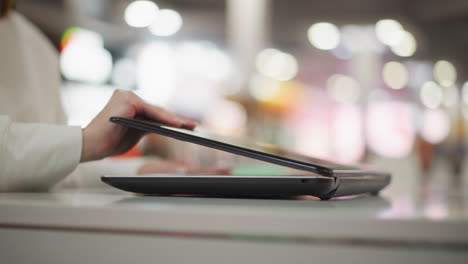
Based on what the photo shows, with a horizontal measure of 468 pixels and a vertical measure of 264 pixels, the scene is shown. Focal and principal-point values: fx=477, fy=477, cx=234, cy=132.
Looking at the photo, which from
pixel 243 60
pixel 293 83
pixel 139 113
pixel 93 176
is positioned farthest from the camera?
pixel 293 83

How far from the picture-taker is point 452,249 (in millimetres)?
281

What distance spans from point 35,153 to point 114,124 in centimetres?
10

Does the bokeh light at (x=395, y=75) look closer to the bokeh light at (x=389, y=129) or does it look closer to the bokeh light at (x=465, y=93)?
the bokeh light at (x=389, y=129)

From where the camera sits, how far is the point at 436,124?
323cm

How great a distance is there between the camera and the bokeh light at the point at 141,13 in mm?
5629

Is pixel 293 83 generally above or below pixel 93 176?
above

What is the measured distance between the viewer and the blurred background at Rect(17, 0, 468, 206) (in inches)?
189

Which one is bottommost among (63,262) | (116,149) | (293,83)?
(63,262)

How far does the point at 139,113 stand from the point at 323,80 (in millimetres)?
7373

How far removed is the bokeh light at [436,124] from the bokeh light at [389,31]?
233 centimetres

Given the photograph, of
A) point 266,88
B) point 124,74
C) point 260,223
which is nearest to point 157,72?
point 124,74

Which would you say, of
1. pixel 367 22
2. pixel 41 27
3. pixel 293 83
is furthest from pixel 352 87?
pixel 41 27

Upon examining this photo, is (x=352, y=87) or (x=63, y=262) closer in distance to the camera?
(x=63, y=262)

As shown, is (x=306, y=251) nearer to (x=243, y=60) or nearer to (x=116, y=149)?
(x=116, y=149)
